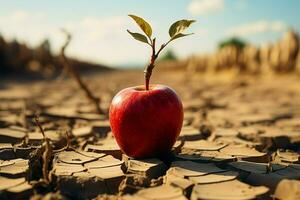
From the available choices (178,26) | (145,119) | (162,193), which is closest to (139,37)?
(178,26)

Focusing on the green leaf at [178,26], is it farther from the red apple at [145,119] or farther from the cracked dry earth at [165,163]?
the cracked dry earth at [165,163]

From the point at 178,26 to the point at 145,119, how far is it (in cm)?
48

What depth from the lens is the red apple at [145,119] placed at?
Result: 217cm

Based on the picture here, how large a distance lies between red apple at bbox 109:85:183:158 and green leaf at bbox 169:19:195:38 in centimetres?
28

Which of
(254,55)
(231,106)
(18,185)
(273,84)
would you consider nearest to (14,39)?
(254,55)

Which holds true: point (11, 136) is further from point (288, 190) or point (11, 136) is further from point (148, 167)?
point (288, 190)

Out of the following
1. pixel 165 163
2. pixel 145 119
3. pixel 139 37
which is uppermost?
pixel 139 37

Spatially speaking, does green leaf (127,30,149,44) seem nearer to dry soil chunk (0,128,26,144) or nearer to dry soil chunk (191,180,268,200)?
dry soil chunk (191,180,268,200)

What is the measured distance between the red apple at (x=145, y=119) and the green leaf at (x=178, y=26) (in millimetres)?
277

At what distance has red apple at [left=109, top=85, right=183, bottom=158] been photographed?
217 cm

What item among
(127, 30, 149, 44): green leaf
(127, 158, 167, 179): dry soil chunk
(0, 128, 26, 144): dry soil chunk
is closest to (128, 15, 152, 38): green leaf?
(127, 30, 149, 44): green leaf

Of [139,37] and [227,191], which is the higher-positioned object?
[139,37]

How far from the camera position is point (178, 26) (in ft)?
7.22

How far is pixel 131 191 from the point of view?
189 cm
